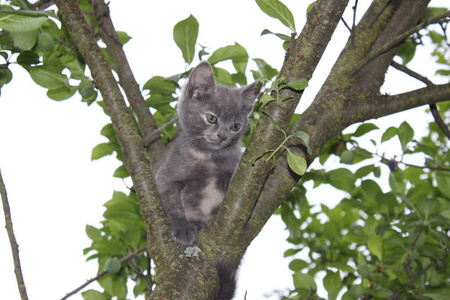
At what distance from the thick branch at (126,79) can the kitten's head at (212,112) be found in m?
0.29

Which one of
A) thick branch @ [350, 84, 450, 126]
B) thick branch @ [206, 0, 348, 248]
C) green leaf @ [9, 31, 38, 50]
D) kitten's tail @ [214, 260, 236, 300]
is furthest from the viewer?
thick branch @ [350, 84, 450, 126]

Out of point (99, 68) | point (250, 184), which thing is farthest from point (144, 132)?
point (250, 184)

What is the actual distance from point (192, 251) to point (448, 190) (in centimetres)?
185

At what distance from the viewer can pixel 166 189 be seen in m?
2.50

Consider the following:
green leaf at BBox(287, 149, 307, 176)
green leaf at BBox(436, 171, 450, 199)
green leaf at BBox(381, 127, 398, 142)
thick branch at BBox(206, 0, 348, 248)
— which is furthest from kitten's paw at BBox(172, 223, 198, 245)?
green leaf at BBox(436, 171, 450, 199)

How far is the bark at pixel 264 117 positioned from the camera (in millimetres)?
1645

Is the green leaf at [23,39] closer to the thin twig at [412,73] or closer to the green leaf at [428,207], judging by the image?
the thin twig at [412,73]

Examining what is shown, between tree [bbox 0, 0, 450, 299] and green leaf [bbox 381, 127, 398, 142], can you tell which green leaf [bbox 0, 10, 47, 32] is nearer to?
tree [bbox 0, 0, 450, 299]

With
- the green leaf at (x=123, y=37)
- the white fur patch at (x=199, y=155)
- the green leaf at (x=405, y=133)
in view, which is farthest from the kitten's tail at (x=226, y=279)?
the green leaf at (x=123, y=37)

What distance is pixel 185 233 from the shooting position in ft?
7.20

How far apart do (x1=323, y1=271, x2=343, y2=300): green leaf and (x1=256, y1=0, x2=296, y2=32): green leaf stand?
4.89ft

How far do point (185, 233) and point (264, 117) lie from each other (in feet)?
2.69

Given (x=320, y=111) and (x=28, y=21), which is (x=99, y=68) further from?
(x=320, y=111)

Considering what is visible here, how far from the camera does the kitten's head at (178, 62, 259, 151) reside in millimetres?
2781
